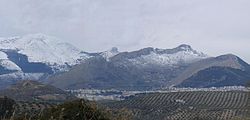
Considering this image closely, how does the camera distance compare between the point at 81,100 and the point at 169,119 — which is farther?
the point at 169,119

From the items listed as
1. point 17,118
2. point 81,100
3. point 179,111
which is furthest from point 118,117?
point 179,111

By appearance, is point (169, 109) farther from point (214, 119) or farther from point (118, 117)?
point (118, 117)

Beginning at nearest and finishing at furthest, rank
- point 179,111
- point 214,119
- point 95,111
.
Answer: point 95,111, point 214,119, point 179,111

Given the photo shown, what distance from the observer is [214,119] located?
137000 mm

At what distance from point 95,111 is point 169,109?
7073 inches

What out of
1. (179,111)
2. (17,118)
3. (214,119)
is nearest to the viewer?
(17,118)

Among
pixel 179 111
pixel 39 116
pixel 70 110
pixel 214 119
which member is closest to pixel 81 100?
pixel 70 110

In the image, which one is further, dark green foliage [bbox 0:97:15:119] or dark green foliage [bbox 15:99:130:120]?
dark green foliage [bbox 15:99:130:120]

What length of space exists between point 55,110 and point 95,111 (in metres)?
1.06

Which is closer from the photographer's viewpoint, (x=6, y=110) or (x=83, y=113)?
(x=83, y=113)

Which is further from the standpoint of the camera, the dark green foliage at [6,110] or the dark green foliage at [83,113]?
the dark green foliage at [83,113]

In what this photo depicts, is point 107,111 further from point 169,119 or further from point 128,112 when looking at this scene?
point 169,119

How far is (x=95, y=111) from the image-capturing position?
41.8 feet

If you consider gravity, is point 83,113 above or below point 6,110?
below
